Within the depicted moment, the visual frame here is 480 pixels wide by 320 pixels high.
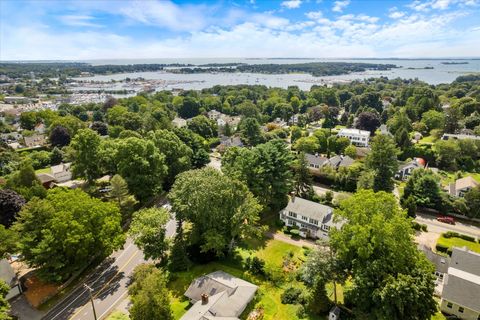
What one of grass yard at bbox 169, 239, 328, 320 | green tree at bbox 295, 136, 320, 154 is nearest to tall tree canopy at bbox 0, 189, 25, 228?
grass yard at bbox 169, 239, 328, 320

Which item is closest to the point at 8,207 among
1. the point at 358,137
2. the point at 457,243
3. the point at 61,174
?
the point at 61,174

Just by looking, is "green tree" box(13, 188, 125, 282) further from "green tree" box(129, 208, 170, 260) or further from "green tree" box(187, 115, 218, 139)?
"green tree" box(187, 115, 218, 139)

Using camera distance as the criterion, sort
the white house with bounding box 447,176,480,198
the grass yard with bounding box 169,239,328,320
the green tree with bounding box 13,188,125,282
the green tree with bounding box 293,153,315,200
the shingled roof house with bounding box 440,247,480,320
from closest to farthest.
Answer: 1. the shingled roof house with bounding box 440,247,480,320
2. the grass yard with bounding box 169,239,328,320
3. the green tree with bounding box 13,188,125,282
4. the green tree with bounding box 293,153,315,200
5. the white house with bounding box 447,176,480,198

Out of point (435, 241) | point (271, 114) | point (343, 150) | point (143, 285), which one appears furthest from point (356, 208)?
point (271, 114)

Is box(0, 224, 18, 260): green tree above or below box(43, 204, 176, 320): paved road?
above

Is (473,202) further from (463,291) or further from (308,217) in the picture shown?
(308,217)
